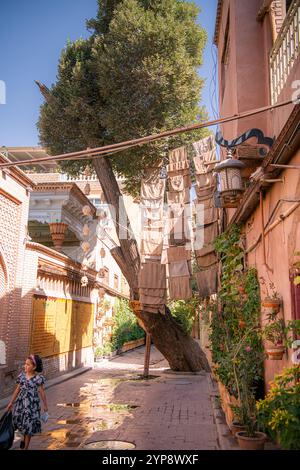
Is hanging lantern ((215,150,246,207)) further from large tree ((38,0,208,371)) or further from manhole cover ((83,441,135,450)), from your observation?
large tree ((38,0,208,371))

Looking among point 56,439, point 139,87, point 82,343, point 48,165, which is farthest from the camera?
point 48,165

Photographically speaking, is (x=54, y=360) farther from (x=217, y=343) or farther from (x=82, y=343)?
(x=217, y=343)

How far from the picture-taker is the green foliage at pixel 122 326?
2362cm

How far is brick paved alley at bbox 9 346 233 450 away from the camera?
6.77 meters

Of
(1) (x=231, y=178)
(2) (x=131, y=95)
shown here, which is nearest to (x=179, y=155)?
(2) (x=131, y=95)

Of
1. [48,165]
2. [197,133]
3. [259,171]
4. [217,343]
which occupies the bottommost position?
[217,343]

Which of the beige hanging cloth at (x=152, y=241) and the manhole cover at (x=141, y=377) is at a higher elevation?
the beige hanging cloth at (x=152, y=241)

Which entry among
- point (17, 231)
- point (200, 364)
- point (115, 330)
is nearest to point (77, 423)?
point (17, 231)

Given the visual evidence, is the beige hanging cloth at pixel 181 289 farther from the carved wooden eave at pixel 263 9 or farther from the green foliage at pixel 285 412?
the carved wooden eave at pixel 263 9

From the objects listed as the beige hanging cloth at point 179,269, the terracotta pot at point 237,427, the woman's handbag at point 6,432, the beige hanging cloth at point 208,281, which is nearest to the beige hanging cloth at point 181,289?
the beige hanging cloth at point 179,269

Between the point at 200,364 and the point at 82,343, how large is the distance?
5.39 metres

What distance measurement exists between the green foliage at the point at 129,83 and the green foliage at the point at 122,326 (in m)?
11.0

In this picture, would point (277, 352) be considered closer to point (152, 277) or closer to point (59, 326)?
point (152, 277)
